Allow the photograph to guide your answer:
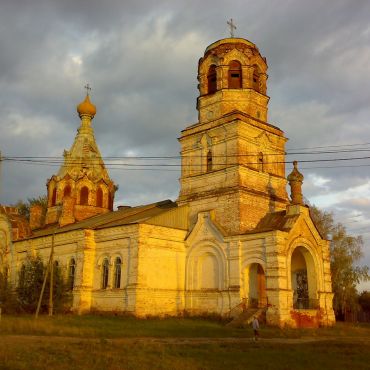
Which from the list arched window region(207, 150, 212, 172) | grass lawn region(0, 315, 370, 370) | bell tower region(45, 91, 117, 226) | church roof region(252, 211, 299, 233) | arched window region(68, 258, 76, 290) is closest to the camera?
grass lawn region(0, 315, 370, 370)

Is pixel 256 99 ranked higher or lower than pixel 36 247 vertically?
higher

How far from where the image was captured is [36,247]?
3581 centimetres

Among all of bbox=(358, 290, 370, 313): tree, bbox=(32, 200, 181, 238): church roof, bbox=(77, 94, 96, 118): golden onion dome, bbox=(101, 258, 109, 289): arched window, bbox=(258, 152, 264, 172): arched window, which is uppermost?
bbox=(77, 94, 96, 118): golden onion dome

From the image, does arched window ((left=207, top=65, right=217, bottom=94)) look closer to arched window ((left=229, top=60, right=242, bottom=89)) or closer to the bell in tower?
the bell in tower

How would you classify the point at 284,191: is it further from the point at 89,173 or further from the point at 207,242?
the point at 89,173

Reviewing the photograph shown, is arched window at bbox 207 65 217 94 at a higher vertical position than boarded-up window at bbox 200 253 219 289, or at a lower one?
higher

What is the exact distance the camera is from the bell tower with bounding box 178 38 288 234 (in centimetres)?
2867

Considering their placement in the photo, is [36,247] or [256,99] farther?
[36,247]

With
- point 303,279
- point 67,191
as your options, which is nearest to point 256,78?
point 303,279

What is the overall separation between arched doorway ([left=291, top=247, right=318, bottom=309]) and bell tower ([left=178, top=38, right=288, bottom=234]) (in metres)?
3.46

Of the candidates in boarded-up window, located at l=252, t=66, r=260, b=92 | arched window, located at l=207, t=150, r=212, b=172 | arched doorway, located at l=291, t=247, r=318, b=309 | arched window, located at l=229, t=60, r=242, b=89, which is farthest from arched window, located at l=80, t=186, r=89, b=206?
arched doorway, located at l=291, t=247, r=318, b=309

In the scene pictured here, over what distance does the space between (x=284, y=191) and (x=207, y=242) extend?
6.94 meters

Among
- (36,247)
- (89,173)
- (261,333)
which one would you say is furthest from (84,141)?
(261,333)

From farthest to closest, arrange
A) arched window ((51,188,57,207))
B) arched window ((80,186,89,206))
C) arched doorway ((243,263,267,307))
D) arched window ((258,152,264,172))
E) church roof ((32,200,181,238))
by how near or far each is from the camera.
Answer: arched window ((51,188,57,207))
arched window ((80,186,89,206))
arched window ((258,152,264,172))
church roof ((32,200,181,238))
arched doorway ((243,263,267,307))
